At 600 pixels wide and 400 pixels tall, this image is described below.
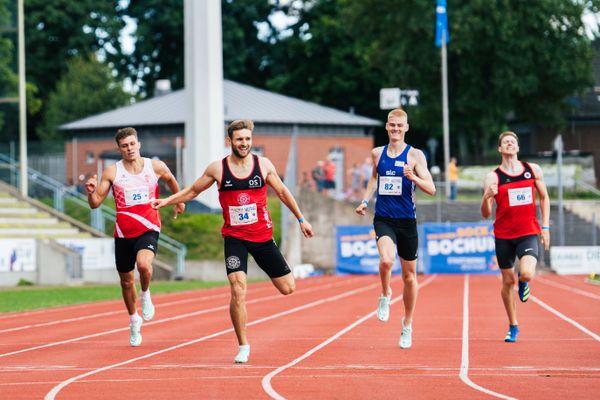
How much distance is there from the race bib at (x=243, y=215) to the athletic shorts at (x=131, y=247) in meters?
1.98

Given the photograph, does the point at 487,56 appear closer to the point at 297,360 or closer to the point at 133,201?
the point at 133,201

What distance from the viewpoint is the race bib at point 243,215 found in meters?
12.0

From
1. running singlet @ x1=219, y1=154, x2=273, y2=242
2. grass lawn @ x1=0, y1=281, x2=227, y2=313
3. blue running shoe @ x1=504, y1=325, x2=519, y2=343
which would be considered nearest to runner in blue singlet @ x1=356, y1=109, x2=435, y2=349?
blue running shoe @ x1=504, y1=325, x2=519, y2=343

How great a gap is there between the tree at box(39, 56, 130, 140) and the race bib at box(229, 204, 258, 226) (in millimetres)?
57614

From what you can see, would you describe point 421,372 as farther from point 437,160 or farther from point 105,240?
point 437,160

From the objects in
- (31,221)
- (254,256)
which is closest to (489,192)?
(254,256)

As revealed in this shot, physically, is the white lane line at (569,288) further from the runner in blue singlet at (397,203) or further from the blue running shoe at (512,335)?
the runner in blue singlet at (397,203)

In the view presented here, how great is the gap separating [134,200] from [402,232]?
8.84 feet

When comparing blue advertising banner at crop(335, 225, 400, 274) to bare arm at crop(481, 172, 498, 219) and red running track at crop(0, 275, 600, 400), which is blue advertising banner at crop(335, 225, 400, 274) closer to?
red running track at crop(0, 275, 600, 400)

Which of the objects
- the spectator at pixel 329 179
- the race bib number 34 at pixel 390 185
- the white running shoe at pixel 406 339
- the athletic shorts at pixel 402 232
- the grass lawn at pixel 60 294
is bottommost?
the grass lawn at pixel 60 294

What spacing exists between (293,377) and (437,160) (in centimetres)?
6495

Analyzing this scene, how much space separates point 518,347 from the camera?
545 inches

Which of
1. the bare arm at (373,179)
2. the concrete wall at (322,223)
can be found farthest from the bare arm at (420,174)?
the concrete wall at (322,223)

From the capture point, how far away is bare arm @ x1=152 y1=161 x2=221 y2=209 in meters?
12.0
